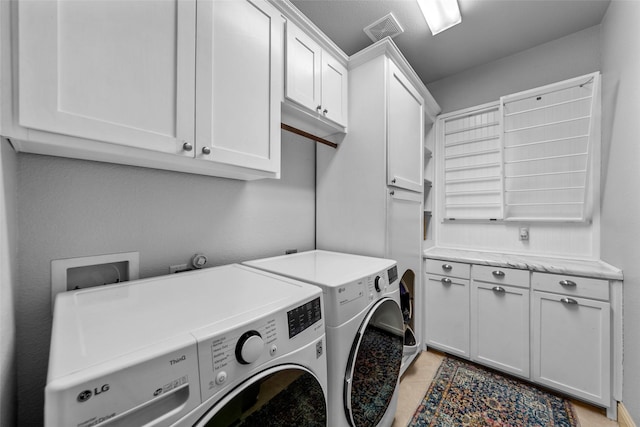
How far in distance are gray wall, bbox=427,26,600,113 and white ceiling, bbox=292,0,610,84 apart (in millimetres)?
77

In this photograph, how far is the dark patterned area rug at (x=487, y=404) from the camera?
161 cm

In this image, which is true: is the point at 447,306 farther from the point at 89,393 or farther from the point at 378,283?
the point at 89,393

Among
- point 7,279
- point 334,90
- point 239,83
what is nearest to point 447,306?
point 334,90

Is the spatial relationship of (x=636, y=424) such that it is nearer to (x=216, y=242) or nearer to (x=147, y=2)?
(x=216, y=242)

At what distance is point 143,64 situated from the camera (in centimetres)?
90

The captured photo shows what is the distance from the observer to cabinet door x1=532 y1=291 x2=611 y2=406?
1661mm

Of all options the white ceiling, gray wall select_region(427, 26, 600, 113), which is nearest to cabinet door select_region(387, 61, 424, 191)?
the white ceiling

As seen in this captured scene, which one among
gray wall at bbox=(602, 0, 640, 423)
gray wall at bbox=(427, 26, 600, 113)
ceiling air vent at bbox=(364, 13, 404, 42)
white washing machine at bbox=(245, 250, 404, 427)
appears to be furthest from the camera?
gray wall at bbox=(427, 26, 600, 113)

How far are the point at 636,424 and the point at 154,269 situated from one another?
9.19ft

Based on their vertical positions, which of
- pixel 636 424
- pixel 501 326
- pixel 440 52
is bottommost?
pixel 636 424

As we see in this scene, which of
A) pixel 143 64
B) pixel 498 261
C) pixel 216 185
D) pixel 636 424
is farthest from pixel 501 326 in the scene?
pixel 143 64

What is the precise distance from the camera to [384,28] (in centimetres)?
207

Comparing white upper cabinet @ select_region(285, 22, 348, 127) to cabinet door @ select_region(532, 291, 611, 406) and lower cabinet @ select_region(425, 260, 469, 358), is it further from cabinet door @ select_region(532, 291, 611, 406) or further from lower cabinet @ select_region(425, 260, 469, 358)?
cabinet door @ select_region(532, 291, 611, 406)

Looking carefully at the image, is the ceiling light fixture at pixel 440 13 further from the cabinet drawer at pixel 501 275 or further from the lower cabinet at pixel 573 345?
the lower cabinet at pixel 573 345
